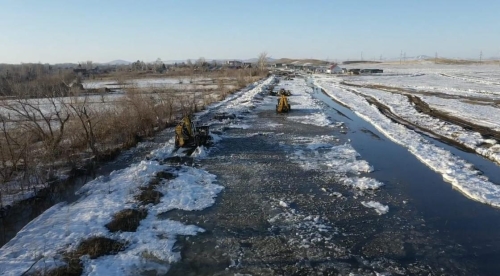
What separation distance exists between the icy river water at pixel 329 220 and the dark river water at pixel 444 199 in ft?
0.09

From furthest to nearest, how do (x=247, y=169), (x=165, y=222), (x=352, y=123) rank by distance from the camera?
(x=352, y=123), (x=247, y=169), (x=165, y=222)

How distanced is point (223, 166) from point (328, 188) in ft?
13.3

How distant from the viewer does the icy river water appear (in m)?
6.76

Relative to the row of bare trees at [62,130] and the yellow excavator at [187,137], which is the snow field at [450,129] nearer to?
the yellow excavator at [187,137]

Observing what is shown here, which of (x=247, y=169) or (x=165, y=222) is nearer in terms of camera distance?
(x=165, y=222)

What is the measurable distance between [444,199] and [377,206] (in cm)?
199

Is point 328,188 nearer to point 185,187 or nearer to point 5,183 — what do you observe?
point 185,187

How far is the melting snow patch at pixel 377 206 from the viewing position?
902 cm

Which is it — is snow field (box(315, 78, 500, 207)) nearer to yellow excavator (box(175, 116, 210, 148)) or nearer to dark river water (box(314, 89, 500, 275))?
dark river water (box(314, 89, 500, 275))

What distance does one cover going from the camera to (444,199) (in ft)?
32.0

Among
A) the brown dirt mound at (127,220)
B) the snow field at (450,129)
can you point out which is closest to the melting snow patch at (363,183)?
the snow field at (450,129)

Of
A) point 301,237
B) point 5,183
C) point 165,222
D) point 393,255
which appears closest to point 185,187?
point 165,222

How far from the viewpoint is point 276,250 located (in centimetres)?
721

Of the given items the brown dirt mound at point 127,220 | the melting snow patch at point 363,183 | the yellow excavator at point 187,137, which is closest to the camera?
the brown dirt mound at point 127,220
